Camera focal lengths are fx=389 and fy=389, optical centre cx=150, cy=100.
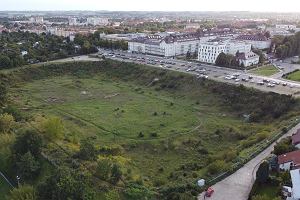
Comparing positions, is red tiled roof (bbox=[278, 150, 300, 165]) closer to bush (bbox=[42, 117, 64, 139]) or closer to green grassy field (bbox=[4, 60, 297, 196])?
green grassy field (bbox=[4, 60, 297, 196])

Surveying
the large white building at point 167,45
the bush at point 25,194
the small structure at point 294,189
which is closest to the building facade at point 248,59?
the large white building at point 167,45

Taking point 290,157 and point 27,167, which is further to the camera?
point 27,167

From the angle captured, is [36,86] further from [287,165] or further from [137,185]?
[287,165]

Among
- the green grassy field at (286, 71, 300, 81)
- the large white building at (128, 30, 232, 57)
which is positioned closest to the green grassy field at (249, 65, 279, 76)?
the green grassy field at (286, 71, 300, 81)

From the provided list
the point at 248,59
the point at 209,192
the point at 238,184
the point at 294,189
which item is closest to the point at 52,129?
the point at 209,192

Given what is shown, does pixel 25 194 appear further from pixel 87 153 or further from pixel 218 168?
pixel 218 168

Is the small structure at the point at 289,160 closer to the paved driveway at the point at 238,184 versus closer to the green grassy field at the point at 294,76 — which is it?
the paved driveway at the point at 238,184

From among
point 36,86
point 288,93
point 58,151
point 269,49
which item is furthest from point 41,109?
point 269,49
